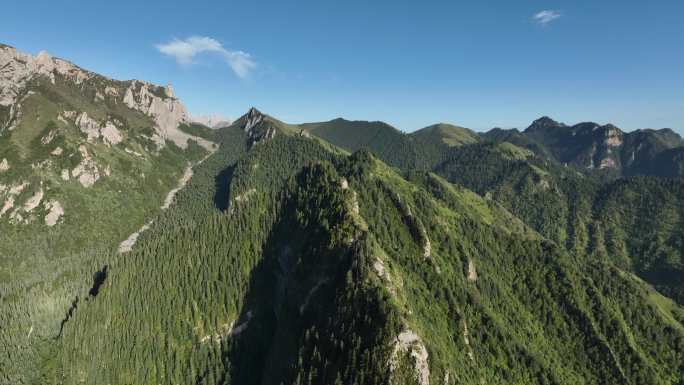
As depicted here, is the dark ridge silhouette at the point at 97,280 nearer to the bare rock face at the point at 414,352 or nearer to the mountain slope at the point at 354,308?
the mountain slope at the point at 354,308

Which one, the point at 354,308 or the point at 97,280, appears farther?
the point at 97,280

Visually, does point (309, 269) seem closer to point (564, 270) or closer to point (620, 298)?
point (564, 270)

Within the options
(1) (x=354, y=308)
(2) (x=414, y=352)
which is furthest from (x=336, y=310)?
(2) (x=414, y=352)


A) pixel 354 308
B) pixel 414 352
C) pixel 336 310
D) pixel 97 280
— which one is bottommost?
pixel 97 280

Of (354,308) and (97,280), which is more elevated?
(354,308)

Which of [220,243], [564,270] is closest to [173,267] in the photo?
[220,243]

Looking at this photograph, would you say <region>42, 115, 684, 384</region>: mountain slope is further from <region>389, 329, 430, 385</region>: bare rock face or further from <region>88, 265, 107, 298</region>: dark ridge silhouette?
<region>88, 265, 107, 298</region>: dark ridge silhouette

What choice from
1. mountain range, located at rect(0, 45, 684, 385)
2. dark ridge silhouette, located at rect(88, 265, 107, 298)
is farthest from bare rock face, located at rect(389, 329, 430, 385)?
dark ridge silhouette, located at rect(88, 265, 107, 298)

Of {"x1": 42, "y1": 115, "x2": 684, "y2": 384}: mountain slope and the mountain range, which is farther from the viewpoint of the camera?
the mountain range

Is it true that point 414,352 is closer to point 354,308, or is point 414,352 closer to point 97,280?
point 354,308

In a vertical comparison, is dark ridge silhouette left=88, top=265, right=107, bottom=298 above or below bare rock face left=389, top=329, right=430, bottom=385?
below

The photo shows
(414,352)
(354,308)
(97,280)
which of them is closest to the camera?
(414,352)
